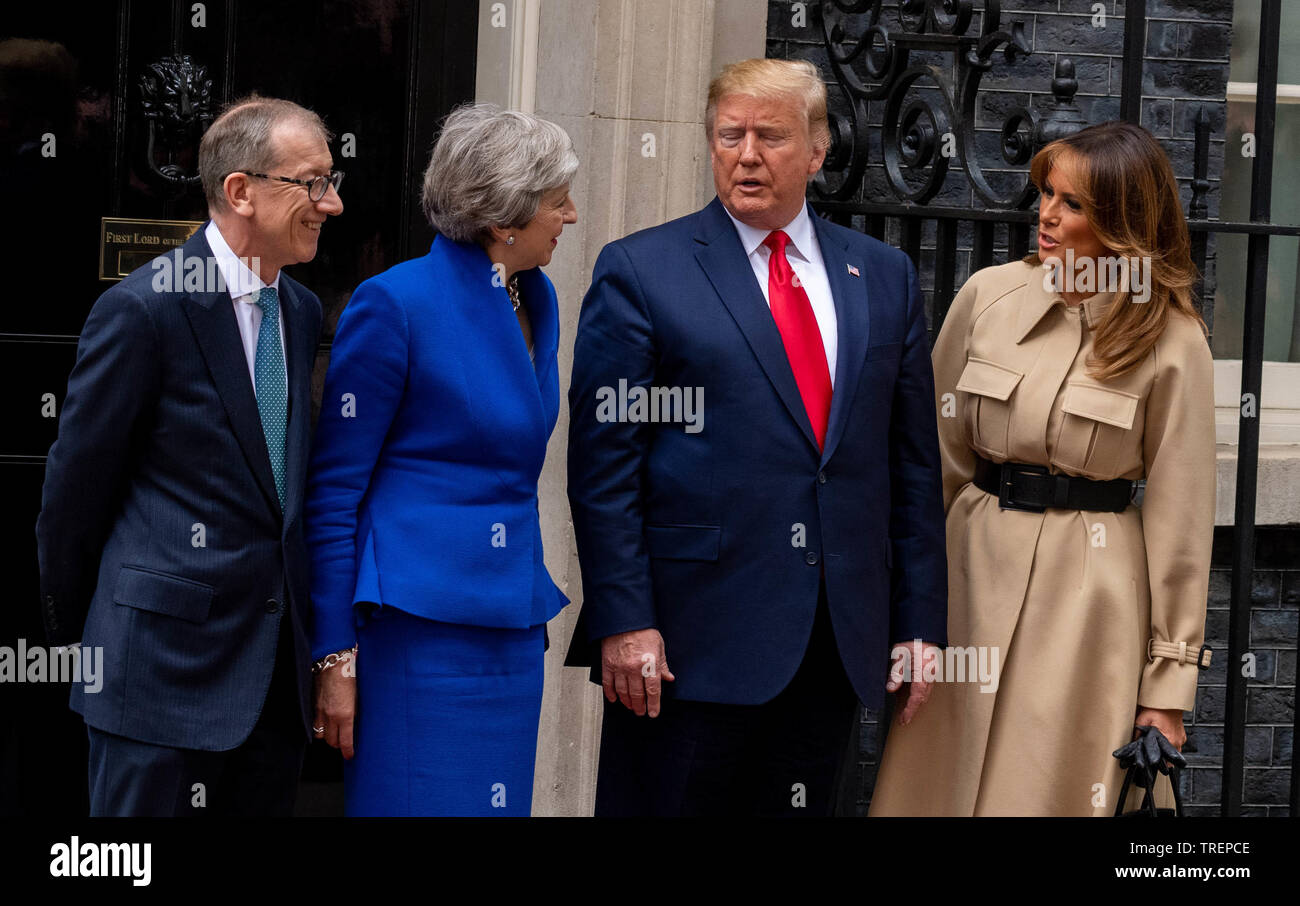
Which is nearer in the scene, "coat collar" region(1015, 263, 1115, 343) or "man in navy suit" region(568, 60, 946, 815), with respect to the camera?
"man in navy suit" region(568, 60, 946, 815)

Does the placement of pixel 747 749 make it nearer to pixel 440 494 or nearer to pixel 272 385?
pixel 440 494

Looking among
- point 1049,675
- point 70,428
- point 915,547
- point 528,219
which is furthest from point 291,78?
point 1049,675

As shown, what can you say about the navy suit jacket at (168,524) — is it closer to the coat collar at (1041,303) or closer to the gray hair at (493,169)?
the gray hair at (493,169)

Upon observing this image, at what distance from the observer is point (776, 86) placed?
10.6 feet

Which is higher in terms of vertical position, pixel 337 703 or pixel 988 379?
pixel 988 379

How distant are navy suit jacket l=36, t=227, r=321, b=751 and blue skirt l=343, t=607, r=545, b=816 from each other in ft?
0.68

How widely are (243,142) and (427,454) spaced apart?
2.24 feet

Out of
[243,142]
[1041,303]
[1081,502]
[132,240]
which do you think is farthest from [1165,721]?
[132,240]

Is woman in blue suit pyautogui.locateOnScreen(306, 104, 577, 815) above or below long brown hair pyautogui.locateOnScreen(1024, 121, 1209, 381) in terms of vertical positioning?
below

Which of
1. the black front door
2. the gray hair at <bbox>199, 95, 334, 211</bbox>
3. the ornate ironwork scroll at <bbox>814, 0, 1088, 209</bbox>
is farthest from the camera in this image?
the black front door

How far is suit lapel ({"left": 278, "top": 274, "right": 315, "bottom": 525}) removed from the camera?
290 centimetres

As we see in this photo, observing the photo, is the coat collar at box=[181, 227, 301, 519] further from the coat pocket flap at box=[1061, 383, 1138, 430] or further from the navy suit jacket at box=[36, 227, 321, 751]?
the coat pocket flap at box=[1061, 383, 1138, 430]

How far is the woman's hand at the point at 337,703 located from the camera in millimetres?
2977

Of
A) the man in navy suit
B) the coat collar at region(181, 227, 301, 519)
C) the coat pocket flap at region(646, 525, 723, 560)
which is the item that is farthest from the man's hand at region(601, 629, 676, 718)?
the coat collar at region(181, 227, 301, 519)
